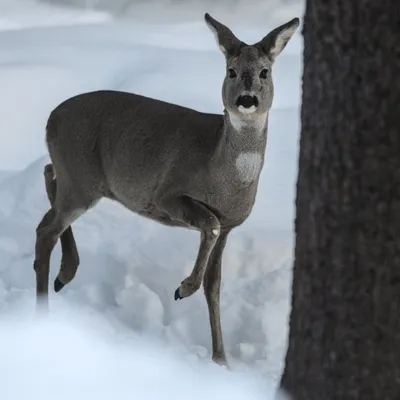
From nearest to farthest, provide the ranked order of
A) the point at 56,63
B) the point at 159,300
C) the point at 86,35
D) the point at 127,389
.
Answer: the point at 127,389
the point at 159,300
the point at 56,63
the point at 86,35

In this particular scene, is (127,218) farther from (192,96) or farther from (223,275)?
(192,96)

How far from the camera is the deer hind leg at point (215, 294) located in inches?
273

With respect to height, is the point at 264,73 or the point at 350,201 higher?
the point at 350,201

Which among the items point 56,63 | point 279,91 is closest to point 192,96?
point 279,91

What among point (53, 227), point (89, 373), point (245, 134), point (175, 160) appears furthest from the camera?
point (53, 227)

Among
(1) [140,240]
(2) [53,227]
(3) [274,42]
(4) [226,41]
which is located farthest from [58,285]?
(3) [274,42]

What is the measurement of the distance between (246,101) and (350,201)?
6.14ft

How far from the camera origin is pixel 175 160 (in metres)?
6.74

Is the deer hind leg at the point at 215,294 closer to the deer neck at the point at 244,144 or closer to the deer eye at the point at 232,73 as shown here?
the deer neck at the point at 244,144

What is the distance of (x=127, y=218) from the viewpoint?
8656 millimetres

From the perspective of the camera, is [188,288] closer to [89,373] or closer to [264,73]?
[264,73]

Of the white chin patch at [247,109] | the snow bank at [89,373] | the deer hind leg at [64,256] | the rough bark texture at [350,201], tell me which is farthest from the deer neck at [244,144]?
the rough bark texture at [350,201]

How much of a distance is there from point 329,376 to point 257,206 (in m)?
4.16

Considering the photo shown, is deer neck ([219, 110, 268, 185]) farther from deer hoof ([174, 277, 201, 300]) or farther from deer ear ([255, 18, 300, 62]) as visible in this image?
deer hoof ([174, 277, 201, 300])
